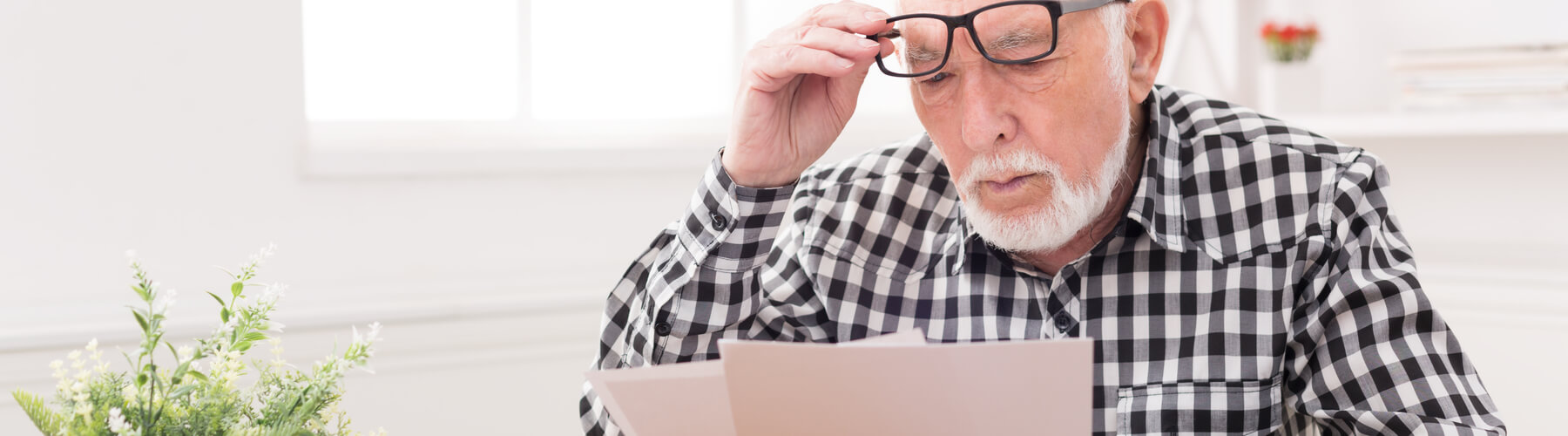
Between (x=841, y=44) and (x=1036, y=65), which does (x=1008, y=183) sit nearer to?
(x=1036, y=65)

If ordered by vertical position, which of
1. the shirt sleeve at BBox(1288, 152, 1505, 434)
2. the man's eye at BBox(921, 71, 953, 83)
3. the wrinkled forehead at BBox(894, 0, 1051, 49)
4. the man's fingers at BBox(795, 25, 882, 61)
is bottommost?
→ the shirt sleeve at BBox(1288, 152, 1505, 434)

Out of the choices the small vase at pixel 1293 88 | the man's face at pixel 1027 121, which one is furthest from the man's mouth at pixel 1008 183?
the small vase at pixel 1293 88

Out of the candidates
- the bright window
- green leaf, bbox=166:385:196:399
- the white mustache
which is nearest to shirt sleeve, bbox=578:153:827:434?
the white mustache

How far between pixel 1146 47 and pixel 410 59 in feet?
4.14

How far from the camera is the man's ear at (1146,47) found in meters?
1.28

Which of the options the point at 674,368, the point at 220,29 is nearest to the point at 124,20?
the point at 220,29

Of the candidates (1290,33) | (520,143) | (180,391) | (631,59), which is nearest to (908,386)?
(180,391)

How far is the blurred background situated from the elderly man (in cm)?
61

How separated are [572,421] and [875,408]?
1.31 m

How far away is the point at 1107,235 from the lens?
130 cm

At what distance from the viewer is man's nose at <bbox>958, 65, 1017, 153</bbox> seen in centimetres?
120

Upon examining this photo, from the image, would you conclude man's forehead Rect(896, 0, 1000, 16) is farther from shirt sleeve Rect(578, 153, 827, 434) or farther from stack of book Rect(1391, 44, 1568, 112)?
stack of book Rect(1391, 44, 1568, 112)

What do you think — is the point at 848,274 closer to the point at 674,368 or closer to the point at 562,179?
the point at 674,368

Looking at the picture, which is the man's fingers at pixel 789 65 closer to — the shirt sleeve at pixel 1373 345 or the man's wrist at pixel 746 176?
the man's wrist at pixel 746 176
